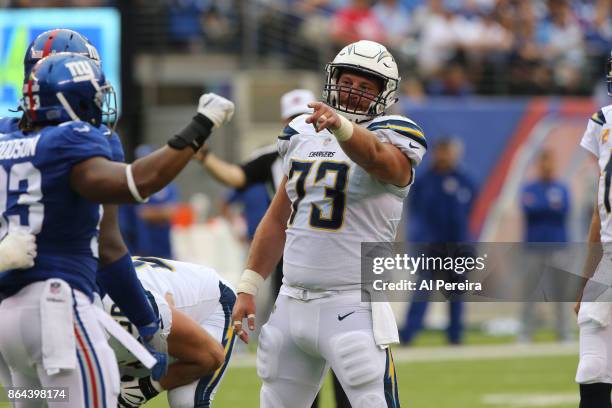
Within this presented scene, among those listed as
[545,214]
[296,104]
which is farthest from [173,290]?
[545,214]

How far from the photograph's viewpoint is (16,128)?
422 centimetres

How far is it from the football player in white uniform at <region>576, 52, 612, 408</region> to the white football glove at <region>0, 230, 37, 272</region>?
2.51 m

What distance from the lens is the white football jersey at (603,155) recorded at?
17.0 feet

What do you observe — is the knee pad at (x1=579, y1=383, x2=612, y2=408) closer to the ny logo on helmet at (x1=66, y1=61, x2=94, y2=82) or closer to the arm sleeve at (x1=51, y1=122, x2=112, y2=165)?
the arm sleeve at (x1=51, y1=122, x2=112, y2=165)

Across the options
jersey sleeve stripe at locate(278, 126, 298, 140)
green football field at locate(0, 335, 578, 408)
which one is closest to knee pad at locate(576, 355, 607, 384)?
jersey sleeve stripe at locate(278, 126, 298, 140)

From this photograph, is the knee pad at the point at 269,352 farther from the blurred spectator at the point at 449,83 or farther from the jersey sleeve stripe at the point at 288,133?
the blurred spectator at the point at 449,83

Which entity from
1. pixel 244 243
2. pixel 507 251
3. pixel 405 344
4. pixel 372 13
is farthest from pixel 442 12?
pixel 507 251

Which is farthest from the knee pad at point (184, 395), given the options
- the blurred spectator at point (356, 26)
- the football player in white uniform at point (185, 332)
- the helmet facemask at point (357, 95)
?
the blurred spectator at point (356, 26)

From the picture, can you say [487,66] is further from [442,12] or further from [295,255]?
[295,255]

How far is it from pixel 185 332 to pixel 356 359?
3.04ft

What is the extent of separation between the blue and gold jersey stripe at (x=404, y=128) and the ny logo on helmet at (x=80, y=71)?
1.19 metres

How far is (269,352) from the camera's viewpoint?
186 inches

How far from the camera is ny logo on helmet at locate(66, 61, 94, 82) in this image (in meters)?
4.00

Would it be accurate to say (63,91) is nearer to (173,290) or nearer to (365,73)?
(365,73)
